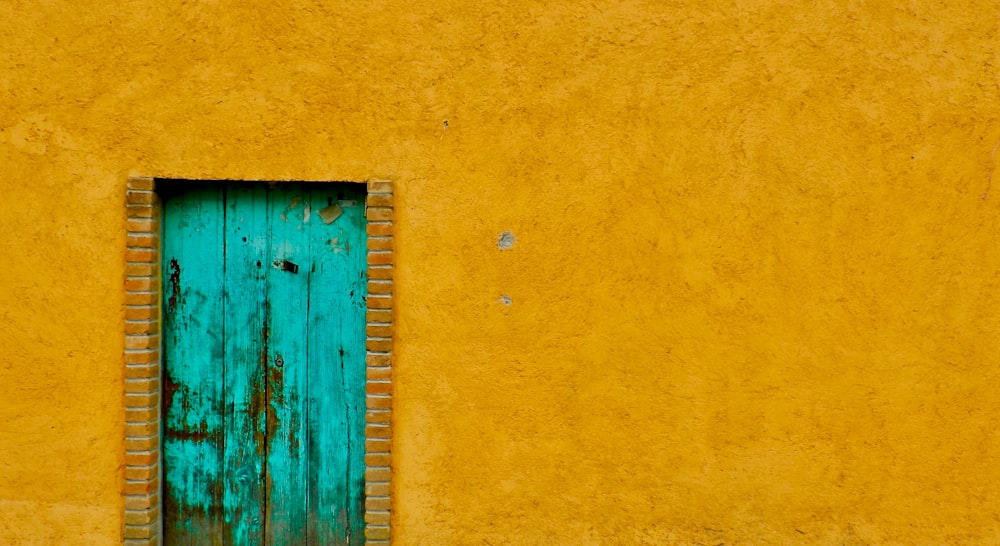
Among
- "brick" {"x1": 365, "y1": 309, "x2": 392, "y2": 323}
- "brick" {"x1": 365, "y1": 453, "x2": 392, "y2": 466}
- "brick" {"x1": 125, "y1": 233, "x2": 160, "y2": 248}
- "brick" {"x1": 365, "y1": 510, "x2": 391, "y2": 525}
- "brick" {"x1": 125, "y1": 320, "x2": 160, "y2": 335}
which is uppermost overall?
"brick" {"x1": 125, "y1": 233, "x2": 160, "y2": 248}

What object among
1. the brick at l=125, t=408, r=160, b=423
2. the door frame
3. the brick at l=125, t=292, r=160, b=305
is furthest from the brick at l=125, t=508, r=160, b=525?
the brick at l=125, t=292, r=160, b=305

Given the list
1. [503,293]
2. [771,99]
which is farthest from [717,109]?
Answer: [503,293]

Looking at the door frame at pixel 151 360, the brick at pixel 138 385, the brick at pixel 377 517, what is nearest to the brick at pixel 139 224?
the door frame at pixel 151 360

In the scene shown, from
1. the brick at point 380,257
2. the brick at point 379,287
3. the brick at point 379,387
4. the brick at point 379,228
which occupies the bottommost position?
the brick at point 379,387

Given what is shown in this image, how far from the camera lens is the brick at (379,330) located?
3.38m

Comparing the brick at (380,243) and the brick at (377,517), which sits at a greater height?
the brick at (380,243)

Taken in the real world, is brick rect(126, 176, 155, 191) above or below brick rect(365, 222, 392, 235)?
above

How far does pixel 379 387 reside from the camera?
3.39 m

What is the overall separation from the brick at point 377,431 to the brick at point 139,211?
1316 mm

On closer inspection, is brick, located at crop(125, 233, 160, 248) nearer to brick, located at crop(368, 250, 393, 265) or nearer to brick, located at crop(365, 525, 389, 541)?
brick, located at crop(368, 250, 393, 265)

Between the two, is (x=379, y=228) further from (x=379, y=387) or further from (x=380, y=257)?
(x=379, y=387)

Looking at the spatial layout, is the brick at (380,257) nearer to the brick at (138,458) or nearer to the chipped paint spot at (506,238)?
the chipped paint spot at (506,238)

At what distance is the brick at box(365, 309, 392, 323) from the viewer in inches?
133

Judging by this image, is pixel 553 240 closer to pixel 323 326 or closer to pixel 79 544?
pixel 323 326
